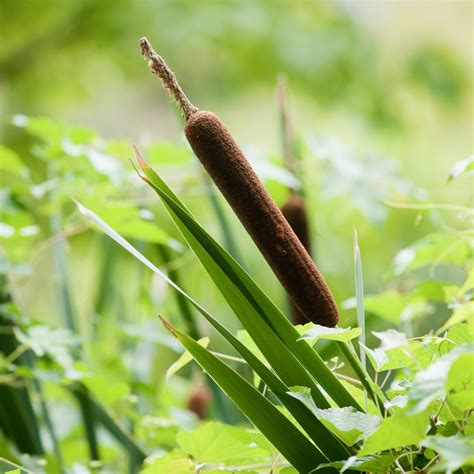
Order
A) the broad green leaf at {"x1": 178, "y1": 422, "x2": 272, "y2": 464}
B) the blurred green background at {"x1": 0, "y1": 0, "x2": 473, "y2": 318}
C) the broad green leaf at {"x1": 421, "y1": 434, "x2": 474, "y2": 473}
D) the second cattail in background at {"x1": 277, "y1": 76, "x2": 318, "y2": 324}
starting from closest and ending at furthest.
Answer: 1. the broad green leaf at {"x1": 421, "y1": 434, "x2": 474, "y2": 473}
2. the broad green leaf at {"x1": 178, "y1": 422, "x2": 272, "y2": 464}
3. the second cattail in background at {"x1": 277, "y1": 76, "x2": 318, "y2": 324}
4. the blurred green background at {"x1": 0, "y1": 0, "x2": 473, "y2": 318}

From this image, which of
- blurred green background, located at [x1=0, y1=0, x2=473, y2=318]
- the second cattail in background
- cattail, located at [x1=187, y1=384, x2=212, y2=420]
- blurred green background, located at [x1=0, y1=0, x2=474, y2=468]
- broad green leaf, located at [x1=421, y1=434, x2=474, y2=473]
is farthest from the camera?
blurred green background, located at [x1=0, y1=0, x2=473, y2=318]

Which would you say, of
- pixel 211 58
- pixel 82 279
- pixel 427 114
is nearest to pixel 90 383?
pixel 82 279

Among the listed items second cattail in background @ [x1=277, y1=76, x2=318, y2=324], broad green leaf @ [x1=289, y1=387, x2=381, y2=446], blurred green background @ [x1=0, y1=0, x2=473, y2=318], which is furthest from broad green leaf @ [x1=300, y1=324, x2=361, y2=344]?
blurred green background @ [x1=0, y1=0, x2=473, y2=318]

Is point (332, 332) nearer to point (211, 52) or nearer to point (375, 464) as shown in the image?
point (375, 464)

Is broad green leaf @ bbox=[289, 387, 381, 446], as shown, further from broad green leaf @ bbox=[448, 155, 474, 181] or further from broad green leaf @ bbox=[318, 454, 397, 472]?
broad green leaf @ bbox=[448, 155, 474, 181]

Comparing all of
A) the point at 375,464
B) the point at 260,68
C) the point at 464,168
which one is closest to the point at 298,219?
the point at 464,168

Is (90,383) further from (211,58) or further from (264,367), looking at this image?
(211,58)
